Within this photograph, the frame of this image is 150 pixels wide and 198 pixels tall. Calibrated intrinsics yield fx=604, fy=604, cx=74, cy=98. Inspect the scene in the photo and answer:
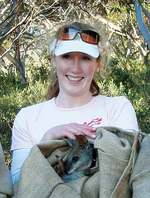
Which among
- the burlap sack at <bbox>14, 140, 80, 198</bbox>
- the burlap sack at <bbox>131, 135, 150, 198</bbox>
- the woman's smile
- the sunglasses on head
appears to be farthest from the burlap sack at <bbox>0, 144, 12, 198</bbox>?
the sunglasses on head

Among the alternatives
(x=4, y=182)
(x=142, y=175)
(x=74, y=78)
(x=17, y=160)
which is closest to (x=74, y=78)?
(x=74, y=78)

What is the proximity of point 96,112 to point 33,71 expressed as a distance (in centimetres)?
1455

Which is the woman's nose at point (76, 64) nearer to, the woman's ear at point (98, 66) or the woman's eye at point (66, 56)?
→ the woman's eye at point (66, 56)

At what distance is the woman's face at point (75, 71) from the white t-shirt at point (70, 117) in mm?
91

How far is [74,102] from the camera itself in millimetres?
2914

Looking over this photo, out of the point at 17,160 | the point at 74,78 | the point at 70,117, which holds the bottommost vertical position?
the point at 17,160

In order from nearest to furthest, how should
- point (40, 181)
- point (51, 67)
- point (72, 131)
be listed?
point (40, 181), point (72, 131), point (51, 67)

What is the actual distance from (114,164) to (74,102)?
2.83 ft

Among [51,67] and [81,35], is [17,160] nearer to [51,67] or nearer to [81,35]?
[81,35]

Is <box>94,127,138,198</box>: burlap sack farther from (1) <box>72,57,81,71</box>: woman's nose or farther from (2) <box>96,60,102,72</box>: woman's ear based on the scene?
(2) <box>96,60,102,72</box>: woman's ear

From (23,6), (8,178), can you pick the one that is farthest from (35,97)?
(8,178)

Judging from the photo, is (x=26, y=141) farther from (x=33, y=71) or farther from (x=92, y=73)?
(x=33, y=71)

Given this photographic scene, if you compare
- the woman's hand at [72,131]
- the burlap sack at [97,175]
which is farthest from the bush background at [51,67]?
the burlap sack at [97,175]

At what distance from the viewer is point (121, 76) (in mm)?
15336
